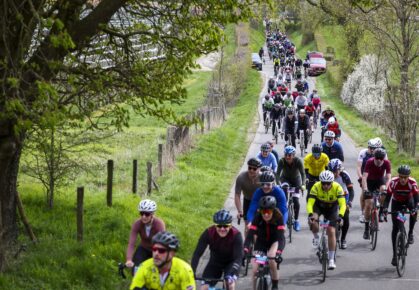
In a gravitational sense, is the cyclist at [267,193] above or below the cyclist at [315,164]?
below

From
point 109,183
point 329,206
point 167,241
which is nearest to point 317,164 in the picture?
point 329,206

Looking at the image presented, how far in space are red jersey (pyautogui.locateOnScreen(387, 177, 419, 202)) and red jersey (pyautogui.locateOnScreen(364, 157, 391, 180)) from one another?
2.00 metres

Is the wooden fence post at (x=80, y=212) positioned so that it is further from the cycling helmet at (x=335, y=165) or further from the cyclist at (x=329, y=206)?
the cycling helmet at (x=335, y=165)

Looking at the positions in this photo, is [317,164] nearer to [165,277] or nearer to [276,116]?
[165,277]

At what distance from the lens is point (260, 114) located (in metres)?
50.4

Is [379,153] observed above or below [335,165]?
above

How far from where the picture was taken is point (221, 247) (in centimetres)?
1034

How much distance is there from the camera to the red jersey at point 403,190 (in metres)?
14.5

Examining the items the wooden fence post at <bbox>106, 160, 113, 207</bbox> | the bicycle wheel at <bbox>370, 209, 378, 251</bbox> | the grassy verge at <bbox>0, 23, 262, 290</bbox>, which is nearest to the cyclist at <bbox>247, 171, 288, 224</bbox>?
the grassy verge at <bbox>0, 23, 262, 290</bbox>

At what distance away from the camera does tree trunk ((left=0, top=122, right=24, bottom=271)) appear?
512 inches

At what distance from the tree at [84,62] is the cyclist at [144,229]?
1.57 meters

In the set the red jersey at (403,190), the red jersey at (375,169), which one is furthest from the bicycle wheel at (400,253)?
the red jersey at (375,169)

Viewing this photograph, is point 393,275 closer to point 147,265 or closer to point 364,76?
point 147,265

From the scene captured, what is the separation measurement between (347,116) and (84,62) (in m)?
38.8
